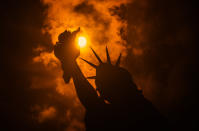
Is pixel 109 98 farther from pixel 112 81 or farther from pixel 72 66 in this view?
pixel 72 66

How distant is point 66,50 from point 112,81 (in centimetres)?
771

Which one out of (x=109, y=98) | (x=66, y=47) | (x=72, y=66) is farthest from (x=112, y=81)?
(x=66, y=47)

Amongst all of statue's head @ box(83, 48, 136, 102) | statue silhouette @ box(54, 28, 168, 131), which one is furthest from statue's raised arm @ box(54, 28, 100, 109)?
statue's head @ box(83, 48, 136, 102)

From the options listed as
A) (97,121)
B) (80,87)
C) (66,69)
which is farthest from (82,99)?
(66,69)

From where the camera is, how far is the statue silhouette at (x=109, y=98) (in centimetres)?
1666

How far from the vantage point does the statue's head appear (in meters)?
19.8

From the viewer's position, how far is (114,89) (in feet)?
65.8

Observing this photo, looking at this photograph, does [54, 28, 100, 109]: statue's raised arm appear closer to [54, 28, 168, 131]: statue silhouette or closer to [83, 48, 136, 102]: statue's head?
[54, 28, 168, 131]: statue silhouette

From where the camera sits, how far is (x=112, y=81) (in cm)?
2039

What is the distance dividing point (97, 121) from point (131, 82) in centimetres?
751

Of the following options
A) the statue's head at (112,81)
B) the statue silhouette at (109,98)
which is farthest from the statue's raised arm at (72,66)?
the statue's head at (112,81)

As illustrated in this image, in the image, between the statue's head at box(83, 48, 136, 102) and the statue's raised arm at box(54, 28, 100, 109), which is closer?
the statue's raised arm at box(54, 28, 100, 109)

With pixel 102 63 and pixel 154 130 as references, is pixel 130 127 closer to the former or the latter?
pixel 154 130

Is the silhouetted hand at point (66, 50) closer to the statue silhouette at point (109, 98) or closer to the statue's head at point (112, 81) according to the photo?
the statue silhouette at point (109, 98)
